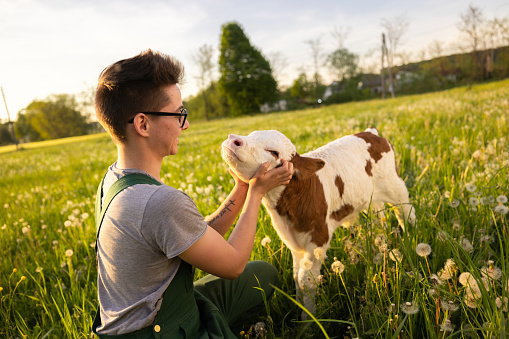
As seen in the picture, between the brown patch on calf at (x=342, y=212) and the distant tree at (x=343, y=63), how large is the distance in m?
65.3

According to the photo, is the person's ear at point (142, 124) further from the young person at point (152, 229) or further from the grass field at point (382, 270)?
the grass field at point (382, 270)

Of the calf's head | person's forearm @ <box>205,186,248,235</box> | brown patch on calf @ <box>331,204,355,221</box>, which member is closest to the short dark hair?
the calf's head

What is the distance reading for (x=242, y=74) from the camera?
2191 inches

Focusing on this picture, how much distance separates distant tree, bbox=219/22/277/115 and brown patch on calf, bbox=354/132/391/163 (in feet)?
174

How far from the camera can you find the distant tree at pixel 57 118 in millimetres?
68125

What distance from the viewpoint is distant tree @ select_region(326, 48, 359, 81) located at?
205 ft

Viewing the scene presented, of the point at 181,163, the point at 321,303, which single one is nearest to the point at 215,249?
the point at 321,303

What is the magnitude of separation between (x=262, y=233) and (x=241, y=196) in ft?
3.91

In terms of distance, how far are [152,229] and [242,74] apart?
56.8m

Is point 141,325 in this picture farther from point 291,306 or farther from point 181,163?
point 181,163

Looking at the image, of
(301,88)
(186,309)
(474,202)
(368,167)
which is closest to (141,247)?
(186,309)

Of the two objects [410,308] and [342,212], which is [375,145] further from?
[410,308]

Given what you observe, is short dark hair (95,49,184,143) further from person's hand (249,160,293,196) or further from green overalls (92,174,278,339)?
person's hand (249,160,293,196)

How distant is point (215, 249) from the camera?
1839 millimetres
